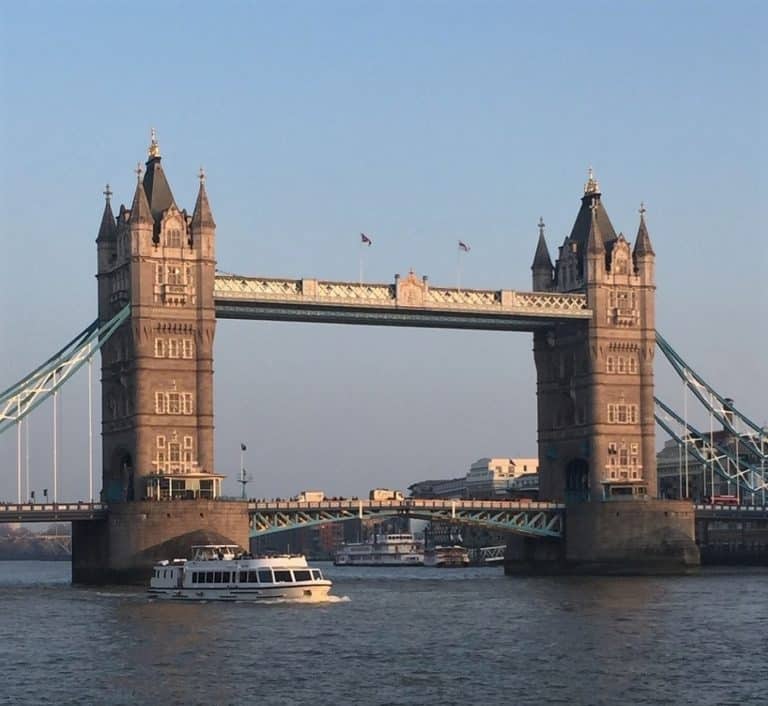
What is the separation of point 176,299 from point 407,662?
6004cm

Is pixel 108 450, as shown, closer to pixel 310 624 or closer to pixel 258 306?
pixel 258 306

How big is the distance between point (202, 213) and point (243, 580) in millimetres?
35289

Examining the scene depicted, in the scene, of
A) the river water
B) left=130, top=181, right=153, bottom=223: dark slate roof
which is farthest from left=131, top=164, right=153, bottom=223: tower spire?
the river water

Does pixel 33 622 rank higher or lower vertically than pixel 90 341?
lower

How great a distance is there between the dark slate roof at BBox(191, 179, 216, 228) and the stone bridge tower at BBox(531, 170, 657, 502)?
30.9 metres

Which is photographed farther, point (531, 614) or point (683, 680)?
point (531, 614)

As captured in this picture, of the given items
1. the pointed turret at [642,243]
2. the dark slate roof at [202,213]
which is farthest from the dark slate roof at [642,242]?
the dark slate roof at [202,213]

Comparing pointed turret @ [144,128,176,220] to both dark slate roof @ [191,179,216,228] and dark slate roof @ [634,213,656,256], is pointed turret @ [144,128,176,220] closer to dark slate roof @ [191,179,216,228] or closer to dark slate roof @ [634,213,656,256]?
dark slate roof @ [191,179,216,228]

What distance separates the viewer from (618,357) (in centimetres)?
14475

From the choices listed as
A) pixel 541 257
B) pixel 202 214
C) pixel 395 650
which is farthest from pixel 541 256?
pixel 395 650

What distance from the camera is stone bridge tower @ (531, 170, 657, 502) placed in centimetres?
14325

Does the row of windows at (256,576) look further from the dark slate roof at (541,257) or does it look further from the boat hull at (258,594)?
the dark slate roof at (541,257)

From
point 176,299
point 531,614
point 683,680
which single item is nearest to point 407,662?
point 683,680

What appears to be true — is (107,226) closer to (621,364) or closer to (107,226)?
(107,226)
